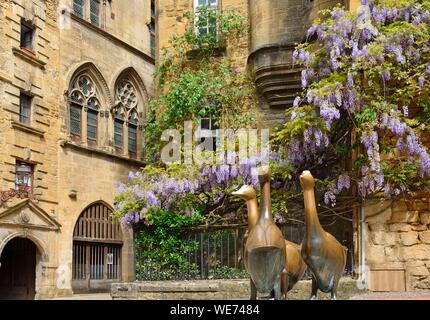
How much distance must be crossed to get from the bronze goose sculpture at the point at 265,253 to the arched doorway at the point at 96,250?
51.3 feet

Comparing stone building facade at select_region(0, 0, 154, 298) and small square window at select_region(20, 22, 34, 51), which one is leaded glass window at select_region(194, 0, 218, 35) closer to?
stone building facade at select_region(0, 0, 154, 298)

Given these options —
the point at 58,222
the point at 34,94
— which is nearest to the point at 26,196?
the point at 58,222

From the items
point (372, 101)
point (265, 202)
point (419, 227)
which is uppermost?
point (372, 101)

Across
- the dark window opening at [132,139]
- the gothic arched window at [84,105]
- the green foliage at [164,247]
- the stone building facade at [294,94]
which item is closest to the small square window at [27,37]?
the gothic arched window at [84,105]

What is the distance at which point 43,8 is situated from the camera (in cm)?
2152

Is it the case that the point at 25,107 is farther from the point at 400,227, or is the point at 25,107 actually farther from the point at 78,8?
the point at 400,227

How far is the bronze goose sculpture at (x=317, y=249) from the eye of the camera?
677 centimetres

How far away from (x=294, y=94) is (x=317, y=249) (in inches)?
425

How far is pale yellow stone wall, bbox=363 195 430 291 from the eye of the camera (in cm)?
1221

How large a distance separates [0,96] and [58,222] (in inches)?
170

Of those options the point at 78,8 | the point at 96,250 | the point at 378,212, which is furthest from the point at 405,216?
the point at 78,8

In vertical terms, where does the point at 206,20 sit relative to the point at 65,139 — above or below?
above

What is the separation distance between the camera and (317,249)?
6.80 m

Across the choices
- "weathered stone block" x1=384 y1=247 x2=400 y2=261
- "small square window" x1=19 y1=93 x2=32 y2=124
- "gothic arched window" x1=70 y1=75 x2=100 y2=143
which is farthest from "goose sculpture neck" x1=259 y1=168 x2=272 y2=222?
"gothic arched window" x1=70 y1=75 x2=100 y2=143
